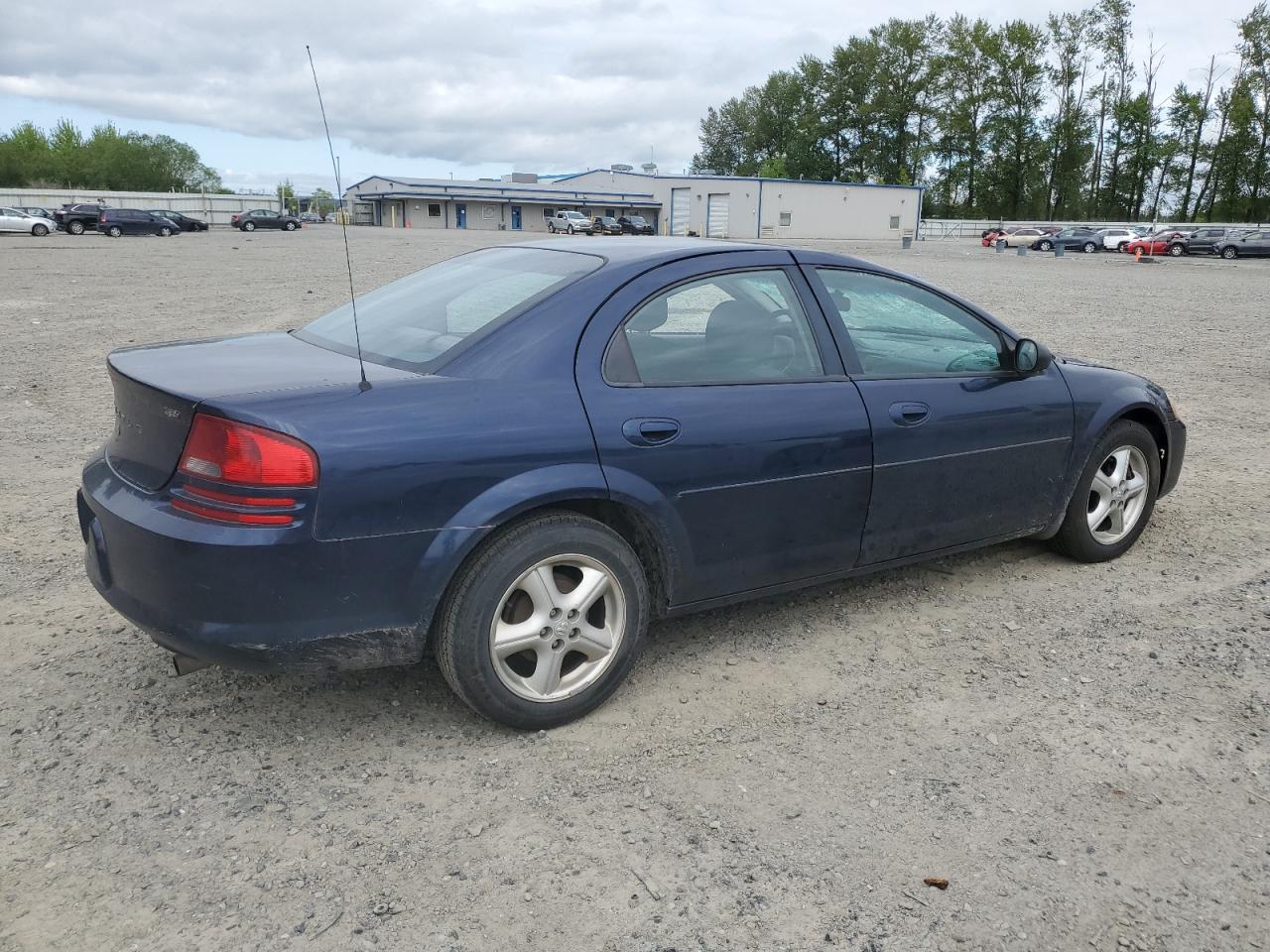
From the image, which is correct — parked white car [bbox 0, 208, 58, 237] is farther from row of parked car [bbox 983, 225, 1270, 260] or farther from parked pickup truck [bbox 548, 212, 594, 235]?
row of parked car [bbox 983, 225, 1270, 260]

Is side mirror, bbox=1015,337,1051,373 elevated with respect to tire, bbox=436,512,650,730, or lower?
elevated

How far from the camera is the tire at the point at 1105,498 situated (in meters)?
4.76

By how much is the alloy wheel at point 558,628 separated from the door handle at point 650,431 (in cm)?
42

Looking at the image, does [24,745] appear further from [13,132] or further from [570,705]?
[13,132]

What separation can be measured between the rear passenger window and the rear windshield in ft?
1.06

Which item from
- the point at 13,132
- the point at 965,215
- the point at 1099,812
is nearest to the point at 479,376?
the point at 1099,812

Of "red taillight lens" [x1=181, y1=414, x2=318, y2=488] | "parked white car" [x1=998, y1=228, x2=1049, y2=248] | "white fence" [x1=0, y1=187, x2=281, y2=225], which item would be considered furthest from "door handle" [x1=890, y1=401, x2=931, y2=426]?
"white fence" [x1=0, y1=187, x2=281, y2=225]

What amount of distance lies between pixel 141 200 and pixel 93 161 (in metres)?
40.2

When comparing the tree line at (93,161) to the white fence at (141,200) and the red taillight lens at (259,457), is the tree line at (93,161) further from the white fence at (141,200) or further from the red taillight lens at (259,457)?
the red taillight lens at (259,457)

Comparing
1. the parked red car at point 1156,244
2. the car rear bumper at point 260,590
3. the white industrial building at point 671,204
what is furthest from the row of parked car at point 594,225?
the car rear bumper at point 260,590

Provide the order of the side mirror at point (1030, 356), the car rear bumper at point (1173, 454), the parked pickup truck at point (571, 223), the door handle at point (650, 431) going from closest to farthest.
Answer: the door handle at point (650, 431), the side mirror at point (1030, 356), the car rear bumper at point (1173, 454), the parked pickup truck at point (571, 223)

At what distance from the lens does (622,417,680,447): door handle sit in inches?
130

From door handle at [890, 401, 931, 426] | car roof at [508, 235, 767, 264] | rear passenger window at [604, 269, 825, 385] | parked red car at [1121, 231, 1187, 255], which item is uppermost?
car roof at [508, 235, 767, 264]

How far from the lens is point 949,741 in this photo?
3.31 meters
